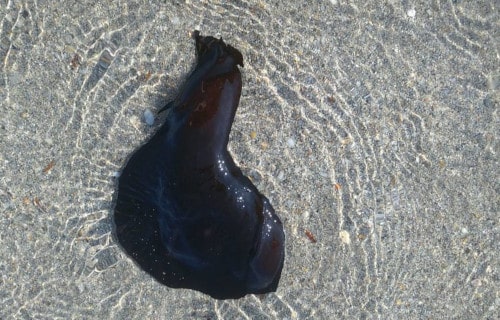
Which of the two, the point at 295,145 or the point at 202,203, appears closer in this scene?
the point at 202,203

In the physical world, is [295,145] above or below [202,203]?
above

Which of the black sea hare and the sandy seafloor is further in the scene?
the sandy seafloor

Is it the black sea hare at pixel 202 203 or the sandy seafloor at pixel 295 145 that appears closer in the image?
the black sea hare at pixel 202 203

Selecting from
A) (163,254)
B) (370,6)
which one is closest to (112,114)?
(163,254)
